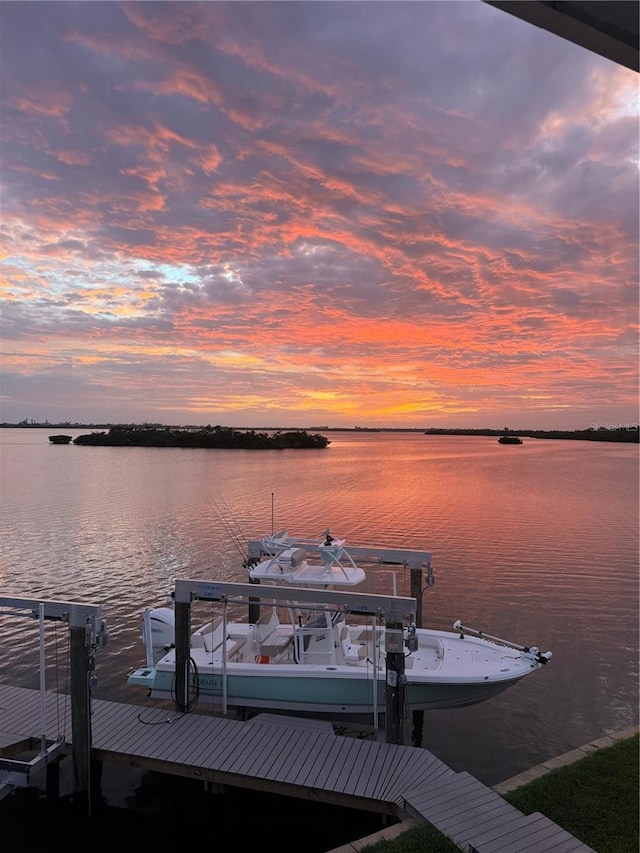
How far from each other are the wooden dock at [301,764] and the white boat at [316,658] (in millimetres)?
863

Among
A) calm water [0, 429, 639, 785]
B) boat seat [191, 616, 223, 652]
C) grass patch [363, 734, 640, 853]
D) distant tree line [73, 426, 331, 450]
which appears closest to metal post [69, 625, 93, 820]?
boat seat [191, 616, 223, 652]

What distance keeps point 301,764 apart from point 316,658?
3.12 meters

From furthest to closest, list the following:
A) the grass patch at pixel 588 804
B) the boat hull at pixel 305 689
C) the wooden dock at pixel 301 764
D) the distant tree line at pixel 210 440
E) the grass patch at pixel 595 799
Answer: the distant tree line at pixel 210 440
the boat hull at pixel 305 689
the grass patch at pixel 595 799
the wooden dock at pixel 301 764
the grass patch at pixel 588 804

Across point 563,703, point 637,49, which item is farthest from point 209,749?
point 637,49

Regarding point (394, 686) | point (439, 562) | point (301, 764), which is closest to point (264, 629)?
point (394, 686)

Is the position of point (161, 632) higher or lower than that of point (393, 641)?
lower

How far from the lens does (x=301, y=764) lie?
10.0 meters

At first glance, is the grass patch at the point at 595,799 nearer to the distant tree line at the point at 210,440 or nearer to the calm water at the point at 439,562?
the calm water at the point at 439,562

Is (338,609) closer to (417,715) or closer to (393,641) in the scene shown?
(393,641)

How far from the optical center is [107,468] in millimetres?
81250

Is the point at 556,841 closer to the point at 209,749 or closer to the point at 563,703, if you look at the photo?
the point at 209,749

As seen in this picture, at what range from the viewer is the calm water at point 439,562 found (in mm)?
14539

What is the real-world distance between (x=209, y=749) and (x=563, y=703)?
9.18m

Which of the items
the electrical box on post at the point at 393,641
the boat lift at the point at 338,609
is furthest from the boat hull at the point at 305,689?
the electrical box on post at the point at 393,641
